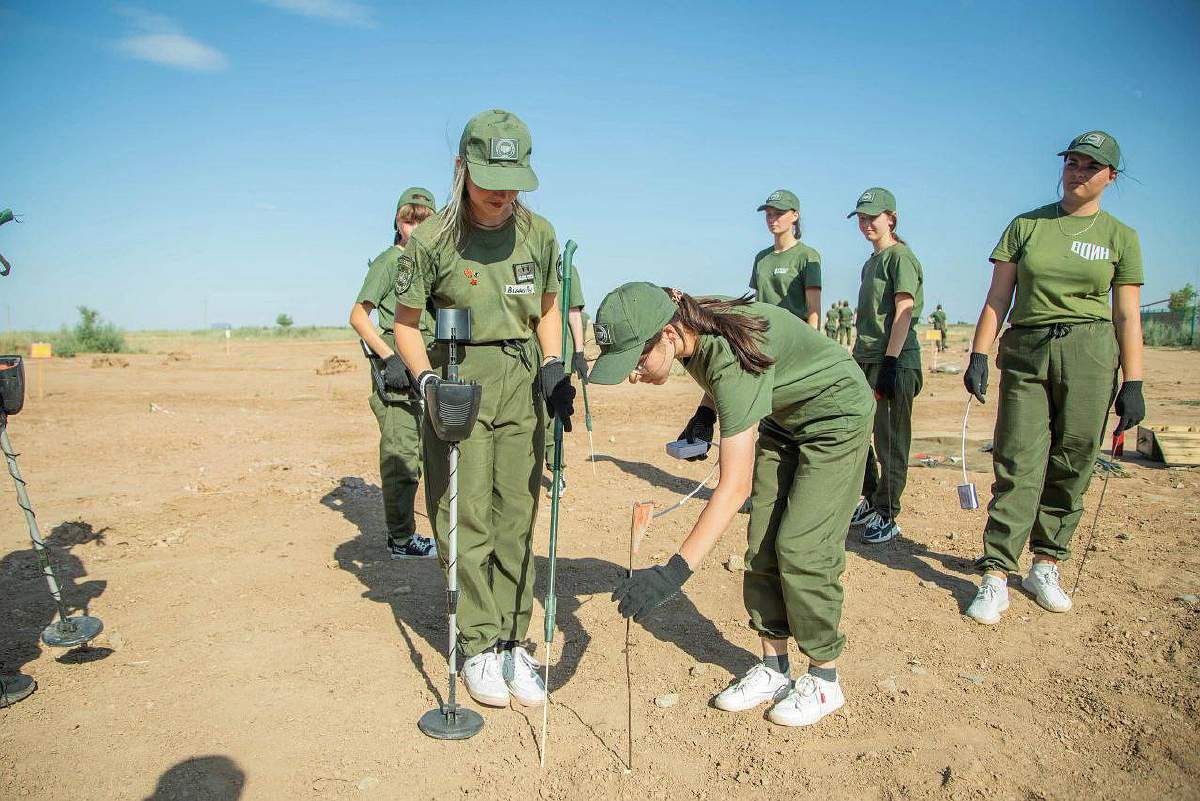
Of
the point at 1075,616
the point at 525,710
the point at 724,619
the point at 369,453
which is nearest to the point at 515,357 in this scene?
the point at 525,710

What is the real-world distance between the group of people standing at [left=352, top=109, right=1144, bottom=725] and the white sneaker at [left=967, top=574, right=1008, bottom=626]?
0.04 feet

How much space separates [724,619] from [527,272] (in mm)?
2215

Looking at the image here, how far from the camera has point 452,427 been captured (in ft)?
9.78

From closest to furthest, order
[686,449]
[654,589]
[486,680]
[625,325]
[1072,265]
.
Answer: [625,325] < [654,589] < [486,680] < [686,449] < [1072,265]

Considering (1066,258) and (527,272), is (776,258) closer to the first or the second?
(1066,258)

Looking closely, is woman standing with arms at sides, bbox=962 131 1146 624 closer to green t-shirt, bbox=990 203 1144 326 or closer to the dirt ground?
green t-shirt, bbox=990 203 1144 326

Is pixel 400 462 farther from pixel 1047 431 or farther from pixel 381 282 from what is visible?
pixel 1047 431

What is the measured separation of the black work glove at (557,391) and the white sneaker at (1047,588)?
114 inches

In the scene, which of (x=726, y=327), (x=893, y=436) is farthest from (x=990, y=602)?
(x=726, y=327)

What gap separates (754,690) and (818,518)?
814mm

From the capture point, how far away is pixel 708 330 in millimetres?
2830

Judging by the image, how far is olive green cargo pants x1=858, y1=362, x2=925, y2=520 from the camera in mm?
5676

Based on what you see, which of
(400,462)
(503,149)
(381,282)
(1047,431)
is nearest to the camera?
(503,149)

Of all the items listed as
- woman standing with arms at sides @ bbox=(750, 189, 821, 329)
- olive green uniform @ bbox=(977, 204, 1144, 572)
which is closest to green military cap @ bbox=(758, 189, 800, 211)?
woman standing with arms at sides @ bbox=(750, 189, 821, 329)
